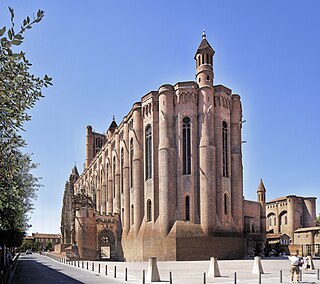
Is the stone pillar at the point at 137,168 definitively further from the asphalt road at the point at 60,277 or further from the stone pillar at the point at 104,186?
the stone pillar at the point at 104,186

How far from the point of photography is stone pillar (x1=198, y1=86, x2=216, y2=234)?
48188 millimetres

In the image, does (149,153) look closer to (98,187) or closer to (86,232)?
(86,232)

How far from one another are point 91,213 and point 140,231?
34.4 ft

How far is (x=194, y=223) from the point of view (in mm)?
48500

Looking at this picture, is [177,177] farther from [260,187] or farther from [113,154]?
[260,187]

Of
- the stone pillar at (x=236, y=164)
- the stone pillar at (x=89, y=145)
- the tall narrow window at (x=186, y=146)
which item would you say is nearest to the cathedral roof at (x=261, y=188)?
the stone pillar at (x=236, y=164)

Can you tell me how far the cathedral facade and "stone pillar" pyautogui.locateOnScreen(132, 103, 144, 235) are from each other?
123 mm

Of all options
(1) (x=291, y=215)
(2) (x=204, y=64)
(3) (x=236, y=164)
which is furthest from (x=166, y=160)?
(1) (x=291, y=215)

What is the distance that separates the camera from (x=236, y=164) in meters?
52.9

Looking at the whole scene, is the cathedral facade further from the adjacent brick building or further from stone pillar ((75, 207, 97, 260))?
the adjacent brick building

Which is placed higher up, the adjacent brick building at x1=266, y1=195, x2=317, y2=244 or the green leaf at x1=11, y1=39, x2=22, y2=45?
the green leaf at x1=11, y1=39, x2=22, y2=45

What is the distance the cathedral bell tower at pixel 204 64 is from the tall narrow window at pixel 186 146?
5.12 metres

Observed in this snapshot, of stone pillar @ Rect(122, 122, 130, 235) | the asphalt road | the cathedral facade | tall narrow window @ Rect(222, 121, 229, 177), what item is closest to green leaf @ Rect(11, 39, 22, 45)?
the asphalt road

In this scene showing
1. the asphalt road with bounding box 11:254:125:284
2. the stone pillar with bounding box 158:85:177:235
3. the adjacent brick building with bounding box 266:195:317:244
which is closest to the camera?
the asphalt road with bounding box 11:254:125:284
